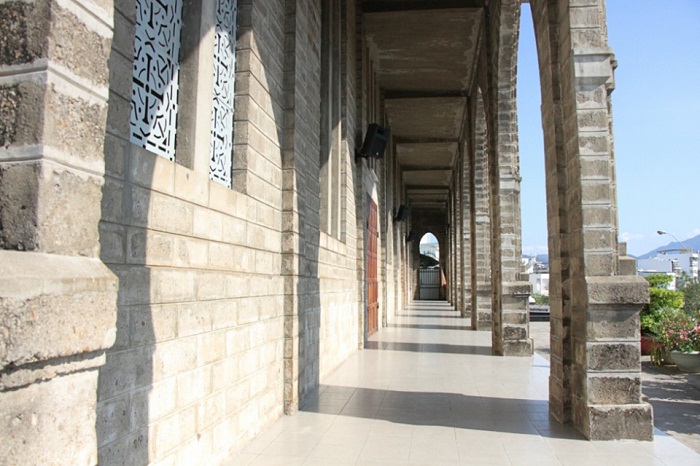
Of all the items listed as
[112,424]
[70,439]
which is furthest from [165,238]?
[70,439]

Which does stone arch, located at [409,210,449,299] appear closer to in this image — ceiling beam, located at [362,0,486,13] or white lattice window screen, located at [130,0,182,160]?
ceiling beam, located at [362,0,486,13]

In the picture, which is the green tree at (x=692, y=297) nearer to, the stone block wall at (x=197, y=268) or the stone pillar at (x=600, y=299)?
the stone pillar at (x=600, y=299)

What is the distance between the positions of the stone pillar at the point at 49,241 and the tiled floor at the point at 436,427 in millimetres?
2266

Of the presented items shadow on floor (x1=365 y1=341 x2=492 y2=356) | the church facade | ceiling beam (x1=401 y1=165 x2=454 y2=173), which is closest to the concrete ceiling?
the church facade

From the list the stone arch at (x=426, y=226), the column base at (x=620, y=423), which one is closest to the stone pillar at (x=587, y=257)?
the column base at (x=620, y=423)

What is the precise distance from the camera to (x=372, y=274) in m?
11.5

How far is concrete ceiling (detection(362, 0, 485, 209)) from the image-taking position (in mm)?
10031

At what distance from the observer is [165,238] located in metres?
2.75

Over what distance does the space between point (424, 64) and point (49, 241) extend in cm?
1174

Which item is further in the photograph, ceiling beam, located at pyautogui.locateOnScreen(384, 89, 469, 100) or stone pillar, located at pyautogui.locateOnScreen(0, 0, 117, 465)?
ceiling beam, located at pyautogui.locateOnScreen(384, 89, 469, 100)

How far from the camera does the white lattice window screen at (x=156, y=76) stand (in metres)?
2.77

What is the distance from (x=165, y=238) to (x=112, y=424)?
887mm

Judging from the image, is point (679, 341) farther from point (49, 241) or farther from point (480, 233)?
point (49, 241)

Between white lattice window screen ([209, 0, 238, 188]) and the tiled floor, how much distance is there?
190 cm
